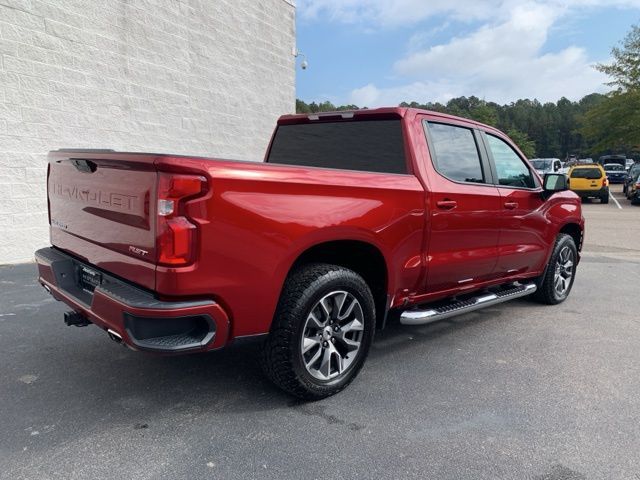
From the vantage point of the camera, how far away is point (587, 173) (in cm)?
2083

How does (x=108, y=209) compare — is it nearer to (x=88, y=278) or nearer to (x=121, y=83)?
(x=88, y=278)

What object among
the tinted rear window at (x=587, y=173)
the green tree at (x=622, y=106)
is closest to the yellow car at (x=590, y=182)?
the tinted rear window at (x=587, y=173)

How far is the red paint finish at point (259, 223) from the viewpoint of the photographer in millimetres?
2439

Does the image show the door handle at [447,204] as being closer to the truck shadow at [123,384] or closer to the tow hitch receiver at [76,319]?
the truck shadow at [123,384]

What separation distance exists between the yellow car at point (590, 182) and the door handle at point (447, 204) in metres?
19.3

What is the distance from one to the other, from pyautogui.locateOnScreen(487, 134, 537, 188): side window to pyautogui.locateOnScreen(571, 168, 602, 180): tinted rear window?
18.4 meters

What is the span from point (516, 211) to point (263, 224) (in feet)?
9.45

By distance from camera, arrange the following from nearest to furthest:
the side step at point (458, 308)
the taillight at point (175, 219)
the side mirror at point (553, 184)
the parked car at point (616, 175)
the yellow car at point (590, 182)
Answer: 1. the taillight at point (175, 219)
2. the side step at point (458, 308)
3. the side mirror at point (553, 184)
4. the yellow car at point (590, 182)
5. the parked car at point (616, 175)

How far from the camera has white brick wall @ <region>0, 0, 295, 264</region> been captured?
→ 6617 mm

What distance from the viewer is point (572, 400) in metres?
3.23

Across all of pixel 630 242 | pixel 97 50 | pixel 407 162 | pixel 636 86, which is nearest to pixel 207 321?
pixel 407 162

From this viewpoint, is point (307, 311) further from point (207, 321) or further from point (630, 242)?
point (630, 242)

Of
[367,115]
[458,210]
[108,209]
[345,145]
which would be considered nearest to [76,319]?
[108,209]

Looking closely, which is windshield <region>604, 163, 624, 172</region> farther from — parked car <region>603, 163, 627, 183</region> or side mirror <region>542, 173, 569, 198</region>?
side mirror <region>542, 173, 569, 198</region>
